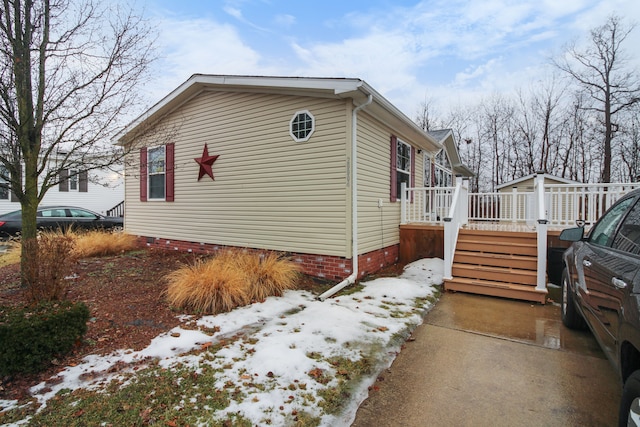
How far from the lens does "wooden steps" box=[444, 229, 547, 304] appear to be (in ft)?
17.7

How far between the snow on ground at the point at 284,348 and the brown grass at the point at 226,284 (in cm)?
21

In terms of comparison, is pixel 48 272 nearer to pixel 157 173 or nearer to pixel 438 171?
pixel 157 173

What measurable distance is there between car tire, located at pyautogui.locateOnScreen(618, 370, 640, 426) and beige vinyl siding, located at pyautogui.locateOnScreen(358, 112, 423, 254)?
4.58 metres

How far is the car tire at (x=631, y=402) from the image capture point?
1.50 m

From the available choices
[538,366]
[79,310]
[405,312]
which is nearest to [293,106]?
[405,312]

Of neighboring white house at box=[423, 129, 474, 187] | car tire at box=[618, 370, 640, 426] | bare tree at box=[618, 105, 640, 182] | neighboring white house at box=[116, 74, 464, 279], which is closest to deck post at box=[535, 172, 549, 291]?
neighboring white house at box=[116, 74, 464, 279]

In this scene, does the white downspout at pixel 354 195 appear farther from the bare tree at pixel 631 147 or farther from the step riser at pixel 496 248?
the bare tree at pixel 631 147

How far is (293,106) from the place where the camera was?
6.46 metres

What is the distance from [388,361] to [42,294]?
383 cm

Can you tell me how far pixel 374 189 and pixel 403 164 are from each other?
7.09 ft

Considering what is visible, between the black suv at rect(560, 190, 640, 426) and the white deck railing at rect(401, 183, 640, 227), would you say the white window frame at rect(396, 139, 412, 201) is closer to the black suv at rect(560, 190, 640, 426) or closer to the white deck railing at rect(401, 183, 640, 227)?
the white deck railing at rect(401, 183, 640, 227)

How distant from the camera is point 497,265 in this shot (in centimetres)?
587

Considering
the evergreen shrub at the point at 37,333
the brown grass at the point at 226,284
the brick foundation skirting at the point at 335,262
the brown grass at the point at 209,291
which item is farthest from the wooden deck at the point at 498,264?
the evergreen shrub at the point at 37,333

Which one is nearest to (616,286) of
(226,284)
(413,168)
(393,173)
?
(226,284)
